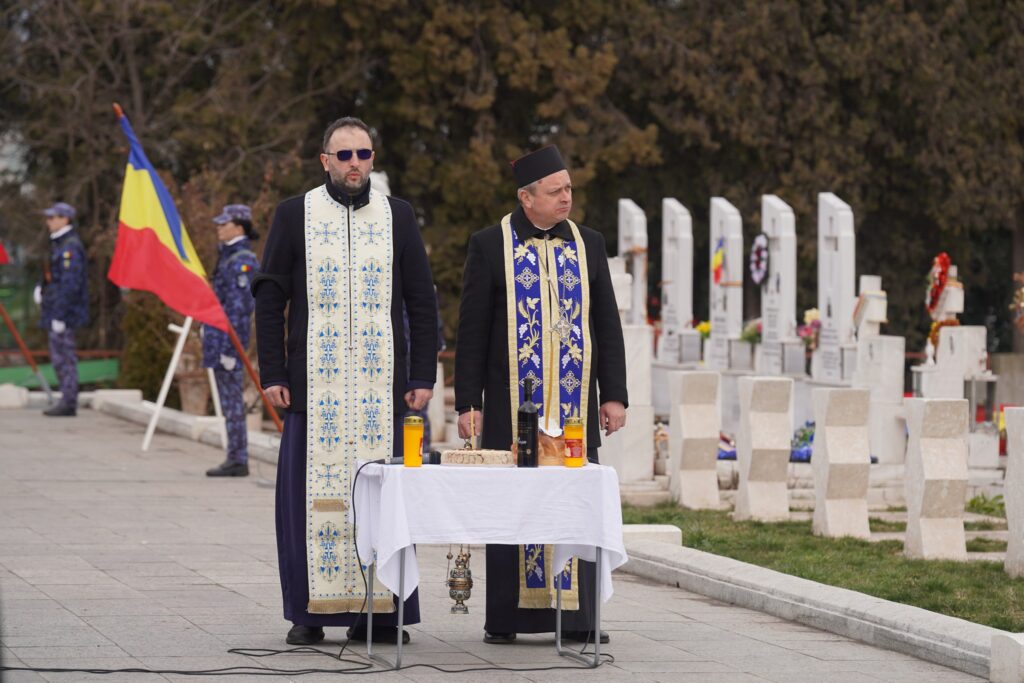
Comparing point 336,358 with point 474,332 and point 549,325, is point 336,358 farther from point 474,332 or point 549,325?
point 549,325

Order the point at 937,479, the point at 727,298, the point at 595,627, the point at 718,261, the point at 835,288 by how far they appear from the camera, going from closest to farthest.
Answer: the point at 595,627, the point at 937,479, the point at 835,288, the point at 727,298, the point at 718,261

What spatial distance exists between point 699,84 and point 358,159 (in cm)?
2681

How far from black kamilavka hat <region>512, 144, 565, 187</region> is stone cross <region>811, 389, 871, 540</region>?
5.02 metres

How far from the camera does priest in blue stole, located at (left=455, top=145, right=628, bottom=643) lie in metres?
8.34

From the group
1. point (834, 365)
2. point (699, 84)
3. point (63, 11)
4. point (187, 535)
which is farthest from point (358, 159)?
point (699, 84)

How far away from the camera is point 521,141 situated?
35.5 m

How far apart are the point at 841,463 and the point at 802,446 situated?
15.6ft

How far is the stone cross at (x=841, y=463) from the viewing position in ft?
42.3

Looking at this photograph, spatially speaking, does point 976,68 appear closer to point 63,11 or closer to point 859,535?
point 63,11

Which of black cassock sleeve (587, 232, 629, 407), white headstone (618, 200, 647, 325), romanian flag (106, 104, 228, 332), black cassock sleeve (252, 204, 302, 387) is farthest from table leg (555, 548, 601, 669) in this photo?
white headstone (618, 200, 647, 325)

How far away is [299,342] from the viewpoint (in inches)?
328

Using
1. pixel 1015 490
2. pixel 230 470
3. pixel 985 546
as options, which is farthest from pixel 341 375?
pixel 230 470

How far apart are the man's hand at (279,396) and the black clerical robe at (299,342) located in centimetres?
3

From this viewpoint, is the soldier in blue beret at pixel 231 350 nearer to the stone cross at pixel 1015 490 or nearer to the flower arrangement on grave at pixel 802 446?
the flower arrangement on grave at pixel 802 446
